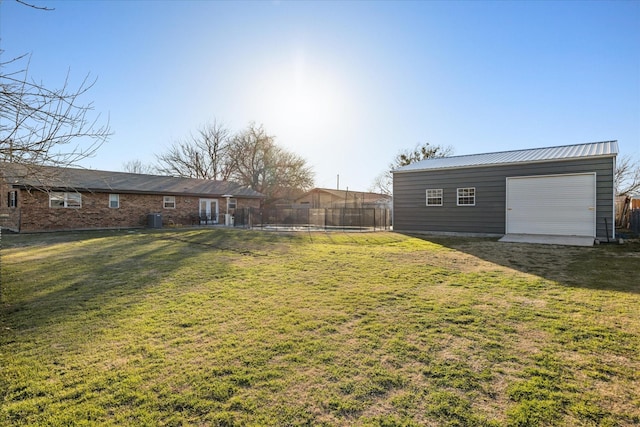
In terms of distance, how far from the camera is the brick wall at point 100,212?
16375 mm

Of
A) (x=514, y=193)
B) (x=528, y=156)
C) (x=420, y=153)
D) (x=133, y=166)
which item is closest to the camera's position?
(x=514, y=193)

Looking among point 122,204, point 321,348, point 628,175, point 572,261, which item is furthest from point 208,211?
point 628,175

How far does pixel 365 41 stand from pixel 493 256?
7.96 metres

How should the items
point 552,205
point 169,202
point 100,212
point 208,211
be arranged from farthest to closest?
1. point 208,211
2. point 169,202
3. point 100,212
4. point 552,205

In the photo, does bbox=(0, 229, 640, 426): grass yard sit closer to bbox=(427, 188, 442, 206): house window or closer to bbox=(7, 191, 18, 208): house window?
bbox=(427, 188, 442, 206): house window

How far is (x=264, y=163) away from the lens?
109ft

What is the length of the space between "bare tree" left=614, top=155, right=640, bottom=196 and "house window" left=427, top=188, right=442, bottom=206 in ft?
72.6

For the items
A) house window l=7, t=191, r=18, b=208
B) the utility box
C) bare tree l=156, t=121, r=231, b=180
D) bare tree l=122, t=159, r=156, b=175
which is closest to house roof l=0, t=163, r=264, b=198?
the utility box

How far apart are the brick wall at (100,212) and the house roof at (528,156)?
14.9 meters

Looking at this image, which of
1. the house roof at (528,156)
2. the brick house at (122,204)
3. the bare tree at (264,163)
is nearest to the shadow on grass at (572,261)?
the house roof at (528,156)

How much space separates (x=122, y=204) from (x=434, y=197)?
18.2m

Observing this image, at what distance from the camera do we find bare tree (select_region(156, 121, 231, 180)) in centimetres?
3516

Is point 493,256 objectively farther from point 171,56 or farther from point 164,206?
point 164,206

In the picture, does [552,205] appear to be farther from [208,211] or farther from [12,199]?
[12,199]
